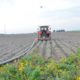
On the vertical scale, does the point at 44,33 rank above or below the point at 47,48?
above

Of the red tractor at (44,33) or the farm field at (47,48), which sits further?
the red tractor at (44,33)

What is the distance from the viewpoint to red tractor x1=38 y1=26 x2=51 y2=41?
35.5 metres

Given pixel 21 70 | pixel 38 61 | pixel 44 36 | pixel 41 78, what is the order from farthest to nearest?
pixel 44 36 < pixel 38 61 < pixel 21 70 < pixel 41 78

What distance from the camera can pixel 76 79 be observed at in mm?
9805

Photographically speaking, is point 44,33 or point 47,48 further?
point 44,33

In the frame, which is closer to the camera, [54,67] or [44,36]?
[54,67]

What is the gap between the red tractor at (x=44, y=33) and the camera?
117ft

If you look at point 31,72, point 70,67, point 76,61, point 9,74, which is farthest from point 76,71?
point 76,61

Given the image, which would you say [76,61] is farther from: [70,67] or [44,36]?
[44,36]

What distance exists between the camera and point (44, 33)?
35844mm

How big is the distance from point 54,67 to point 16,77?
57.7 inches

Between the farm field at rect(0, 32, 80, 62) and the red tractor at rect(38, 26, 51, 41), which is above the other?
the red tractor at rect(38, 26, 51, 41)

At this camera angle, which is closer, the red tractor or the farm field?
the farm field

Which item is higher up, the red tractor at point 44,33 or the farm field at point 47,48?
the red tractor at point 44,33
